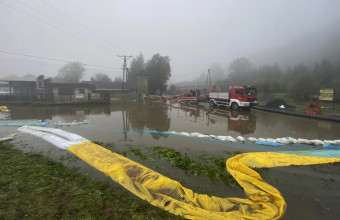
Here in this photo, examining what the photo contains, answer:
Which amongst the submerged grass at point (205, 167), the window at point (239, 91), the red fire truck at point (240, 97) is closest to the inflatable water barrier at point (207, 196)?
the submerged grass at point (205, 167)

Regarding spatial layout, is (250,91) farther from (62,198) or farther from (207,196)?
(62,198)

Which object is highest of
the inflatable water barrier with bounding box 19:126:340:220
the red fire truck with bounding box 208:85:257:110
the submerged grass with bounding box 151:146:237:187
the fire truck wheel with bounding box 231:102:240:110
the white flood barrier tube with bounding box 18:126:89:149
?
the red fire truck with bounding box 208:85:257:110

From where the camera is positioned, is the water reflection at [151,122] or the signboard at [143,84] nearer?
the water reflection at [151,122]

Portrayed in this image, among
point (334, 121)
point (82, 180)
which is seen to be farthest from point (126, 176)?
point (334, 121)

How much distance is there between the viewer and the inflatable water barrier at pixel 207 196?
2.46 m

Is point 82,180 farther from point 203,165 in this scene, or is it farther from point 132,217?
point 203,165

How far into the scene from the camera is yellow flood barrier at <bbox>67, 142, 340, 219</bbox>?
2451 millimetres

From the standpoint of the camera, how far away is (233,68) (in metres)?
67.6

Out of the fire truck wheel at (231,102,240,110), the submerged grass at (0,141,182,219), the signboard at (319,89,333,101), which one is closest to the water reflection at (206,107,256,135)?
the fire truck wheel at (231,102,240,110)

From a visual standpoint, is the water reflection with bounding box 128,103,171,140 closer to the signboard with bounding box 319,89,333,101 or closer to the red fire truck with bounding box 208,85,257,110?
the red fire truck with bounding box 208,85,257,110

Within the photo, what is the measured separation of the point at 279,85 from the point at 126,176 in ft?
110

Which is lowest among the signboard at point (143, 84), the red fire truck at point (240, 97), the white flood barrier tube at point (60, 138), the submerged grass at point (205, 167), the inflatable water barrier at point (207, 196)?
the submerged grass at point (205, 167)

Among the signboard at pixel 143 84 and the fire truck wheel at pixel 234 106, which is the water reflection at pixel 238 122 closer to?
the fire truck wheel at pixel 234 106

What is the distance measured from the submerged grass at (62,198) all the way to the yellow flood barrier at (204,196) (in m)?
0.21
